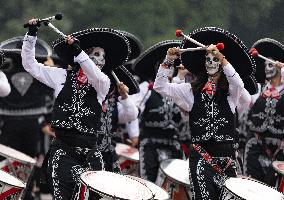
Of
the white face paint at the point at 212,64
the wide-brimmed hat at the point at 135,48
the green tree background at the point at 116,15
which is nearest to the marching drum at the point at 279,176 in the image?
the white face paint at the point at 212,64

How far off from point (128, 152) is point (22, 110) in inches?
57.6

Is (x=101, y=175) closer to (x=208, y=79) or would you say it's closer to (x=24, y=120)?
(x=208, y=79)

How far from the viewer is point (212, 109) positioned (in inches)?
267

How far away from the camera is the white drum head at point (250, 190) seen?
624 cm

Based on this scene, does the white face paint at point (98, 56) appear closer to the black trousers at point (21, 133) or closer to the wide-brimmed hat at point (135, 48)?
the wide-brimmed hat at point (135, 48)

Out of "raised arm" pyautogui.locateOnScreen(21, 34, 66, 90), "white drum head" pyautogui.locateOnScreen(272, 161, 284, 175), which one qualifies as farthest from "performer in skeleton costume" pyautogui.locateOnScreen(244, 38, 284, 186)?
"raised arm" pyautogui.locateOnScreen(21, 34, 66, 90)

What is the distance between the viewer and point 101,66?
7105 mm

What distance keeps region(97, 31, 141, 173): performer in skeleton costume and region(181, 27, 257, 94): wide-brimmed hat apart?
85 cm

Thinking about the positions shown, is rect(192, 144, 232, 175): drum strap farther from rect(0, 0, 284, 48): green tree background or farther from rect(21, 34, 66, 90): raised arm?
rect(0, 0, 284, 48): green tree background

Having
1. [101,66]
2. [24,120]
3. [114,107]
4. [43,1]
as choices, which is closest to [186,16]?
[43,1]

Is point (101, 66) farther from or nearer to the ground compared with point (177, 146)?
farther from the ground

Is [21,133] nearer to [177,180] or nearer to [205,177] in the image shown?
[177,180]

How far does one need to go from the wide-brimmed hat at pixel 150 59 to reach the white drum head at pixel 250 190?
8.20 feet

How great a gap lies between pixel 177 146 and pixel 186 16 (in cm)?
595
